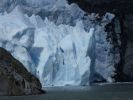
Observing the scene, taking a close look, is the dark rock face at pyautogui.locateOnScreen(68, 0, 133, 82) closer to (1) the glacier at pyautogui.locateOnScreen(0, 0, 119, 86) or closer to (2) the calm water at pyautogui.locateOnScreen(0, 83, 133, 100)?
(1) the glacier at pyautogui.locateOnScreen(0, 0, 119, 86)

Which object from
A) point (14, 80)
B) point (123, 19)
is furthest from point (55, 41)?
point (14, 80)

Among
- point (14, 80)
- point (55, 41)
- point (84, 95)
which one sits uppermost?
point (55, 41)

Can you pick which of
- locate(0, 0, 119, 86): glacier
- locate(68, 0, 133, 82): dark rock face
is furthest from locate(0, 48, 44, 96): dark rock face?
locate(68, 0, 133, 82): dark rock face

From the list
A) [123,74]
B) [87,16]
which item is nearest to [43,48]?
[87,16]

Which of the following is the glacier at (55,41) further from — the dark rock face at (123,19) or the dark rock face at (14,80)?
the dark rock face at (14,80)

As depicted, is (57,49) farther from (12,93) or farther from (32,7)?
(12,93)

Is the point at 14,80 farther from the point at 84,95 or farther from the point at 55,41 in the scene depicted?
the point at 55,41
